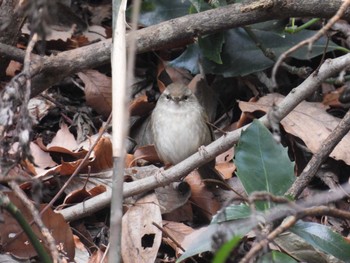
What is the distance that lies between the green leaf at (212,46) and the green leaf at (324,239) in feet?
5.53

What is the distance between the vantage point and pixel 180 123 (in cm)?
469

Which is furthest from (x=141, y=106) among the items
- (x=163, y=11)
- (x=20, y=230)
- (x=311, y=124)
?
(x=20, y=230)

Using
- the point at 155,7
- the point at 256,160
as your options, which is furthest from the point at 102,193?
the point at 155,7

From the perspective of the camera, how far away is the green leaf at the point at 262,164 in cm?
275

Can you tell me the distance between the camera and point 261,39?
4367 millimetres

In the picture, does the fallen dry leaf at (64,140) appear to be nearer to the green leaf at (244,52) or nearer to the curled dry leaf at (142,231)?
the curled dry leaf at (142,231)

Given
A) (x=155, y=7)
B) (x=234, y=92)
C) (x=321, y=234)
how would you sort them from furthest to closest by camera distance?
(x=234, y=92), (x=155, y=7), (x=321, y=234)

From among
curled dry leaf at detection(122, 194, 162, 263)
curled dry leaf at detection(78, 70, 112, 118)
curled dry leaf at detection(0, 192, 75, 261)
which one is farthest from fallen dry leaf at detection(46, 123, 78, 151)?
curled dry leaf at detection(0, 192, 75, 261)

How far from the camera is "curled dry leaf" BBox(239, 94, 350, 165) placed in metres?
3.75

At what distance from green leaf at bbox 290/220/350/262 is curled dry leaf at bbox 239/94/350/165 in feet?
3.78

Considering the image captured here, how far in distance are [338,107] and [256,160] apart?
1814 millimetres

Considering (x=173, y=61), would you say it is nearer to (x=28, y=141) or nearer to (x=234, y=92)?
(x=234, y=92)

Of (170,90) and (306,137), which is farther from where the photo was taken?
(170,90)

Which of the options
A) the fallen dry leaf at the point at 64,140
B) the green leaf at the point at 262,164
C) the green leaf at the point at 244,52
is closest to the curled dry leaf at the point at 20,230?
the green leaf at the point at 262,164
